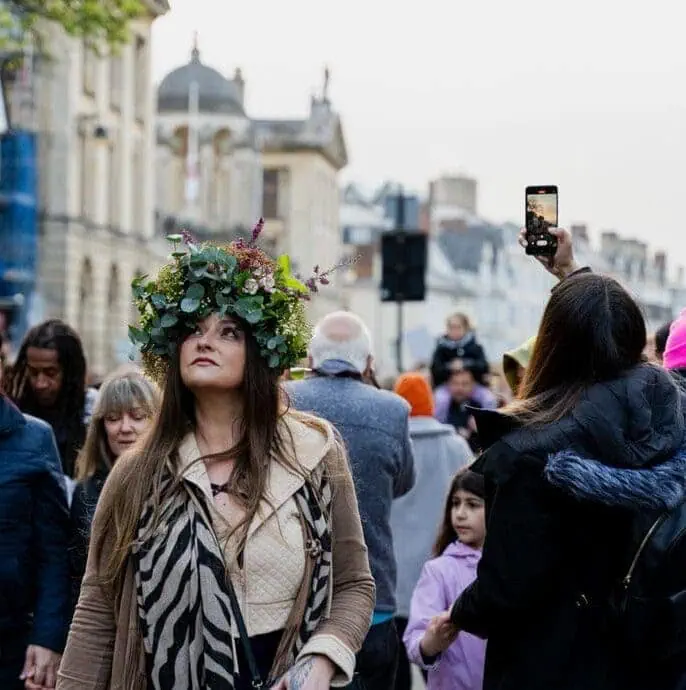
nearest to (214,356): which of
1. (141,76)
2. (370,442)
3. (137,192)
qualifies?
(370,442)

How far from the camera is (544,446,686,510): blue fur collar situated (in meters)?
4.79

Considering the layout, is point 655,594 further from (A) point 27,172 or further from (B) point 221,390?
(A) point 27,172

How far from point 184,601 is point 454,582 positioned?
2.51 metres

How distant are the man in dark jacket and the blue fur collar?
240 centimetres

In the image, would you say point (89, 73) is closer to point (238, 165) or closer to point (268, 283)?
point (238, 165)

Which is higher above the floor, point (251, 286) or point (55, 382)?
point (251, 286)

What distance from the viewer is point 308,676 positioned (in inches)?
188

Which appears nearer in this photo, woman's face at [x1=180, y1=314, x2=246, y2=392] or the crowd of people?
the crowd of people

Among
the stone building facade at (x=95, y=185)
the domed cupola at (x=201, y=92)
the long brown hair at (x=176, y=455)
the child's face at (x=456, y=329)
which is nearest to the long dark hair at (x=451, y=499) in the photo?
the long brown hair at (x=176, y=455)

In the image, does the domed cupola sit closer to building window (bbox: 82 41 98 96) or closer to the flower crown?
building window (bbox: 82 41 98 96)

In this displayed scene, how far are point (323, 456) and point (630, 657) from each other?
0.97 metres

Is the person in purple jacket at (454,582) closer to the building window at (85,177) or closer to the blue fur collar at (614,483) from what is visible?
the blue fur collar at (614,483)

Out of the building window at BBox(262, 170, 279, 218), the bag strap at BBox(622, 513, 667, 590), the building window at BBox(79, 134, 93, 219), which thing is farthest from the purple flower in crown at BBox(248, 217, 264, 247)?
the building window at BBox(262, 170, 279, 218)

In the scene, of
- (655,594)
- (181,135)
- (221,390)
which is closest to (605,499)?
(655,594)
